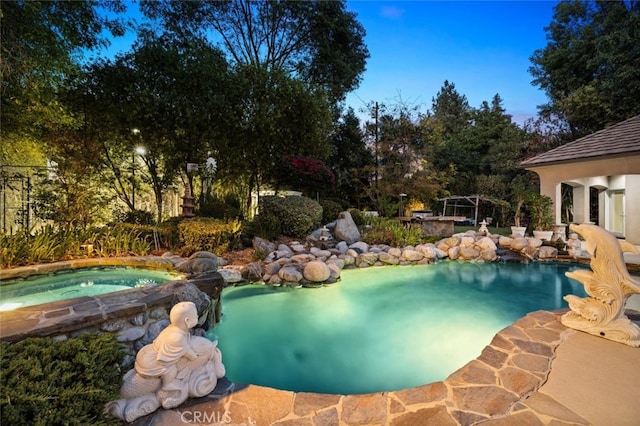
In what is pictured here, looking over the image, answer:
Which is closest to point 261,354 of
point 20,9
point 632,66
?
point 20,9

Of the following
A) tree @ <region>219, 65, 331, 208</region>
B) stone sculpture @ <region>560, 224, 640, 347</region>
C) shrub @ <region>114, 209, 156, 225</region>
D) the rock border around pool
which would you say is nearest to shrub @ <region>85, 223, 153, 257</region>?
shrub @ <region>114, 209, 156, 225</region>

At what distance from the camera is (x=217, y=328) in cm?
428

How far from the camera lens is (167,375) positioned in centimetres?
206

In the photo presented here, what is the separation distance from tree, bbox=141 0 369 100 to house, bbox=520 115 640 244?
8538 millimetres

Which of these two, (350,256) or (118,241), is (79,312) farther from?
(350,256)

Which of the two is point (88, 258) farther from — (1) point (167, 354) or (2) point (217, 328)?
(1) point (167, 354)

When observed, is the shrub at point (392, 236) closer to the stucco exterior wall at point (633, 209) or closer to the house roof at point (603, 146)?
the house roof at point (603, 146)

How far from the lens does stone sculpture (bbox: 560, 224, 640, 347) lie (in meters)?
2.80

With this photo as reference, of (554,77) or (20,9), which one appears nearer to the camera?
(20,9)

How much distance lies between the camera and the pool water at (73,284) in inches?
147

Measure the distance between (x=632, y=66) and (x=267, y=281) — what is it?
1415 centimetres

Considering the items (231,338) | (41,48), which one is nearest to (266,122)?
(41,48)

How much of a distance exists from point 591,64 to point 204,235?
598 inches

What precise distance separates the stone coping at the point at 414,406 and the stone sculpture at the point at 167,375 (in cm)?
8
